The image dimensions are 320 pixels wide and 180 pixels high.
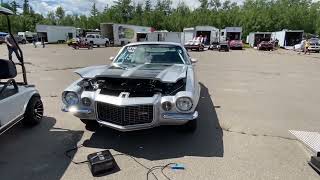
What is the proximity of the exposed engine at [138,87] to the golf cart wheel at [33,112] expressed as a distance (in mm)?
1552

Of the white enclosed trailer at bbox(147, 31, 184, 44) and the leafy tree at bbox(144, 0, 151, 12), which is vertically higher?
the leafy tree at bbox(144, 0, 151, 12)

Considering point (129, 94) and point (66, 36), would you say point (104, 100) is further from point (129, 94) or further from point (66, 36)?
point (66, 36)

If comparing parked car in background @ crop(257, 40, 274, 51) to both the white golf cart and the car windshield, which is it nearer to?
the car windshield

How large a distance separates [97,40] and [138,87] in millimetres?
39859

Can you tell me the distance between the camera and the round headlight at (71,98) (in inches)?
184

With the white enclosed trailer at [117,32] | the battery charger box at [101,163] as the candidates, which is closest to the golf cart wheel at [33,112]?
the battery charger box at [101,163]

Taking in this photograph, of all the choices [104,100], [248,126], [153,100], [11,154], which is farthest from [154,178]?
[248,126]

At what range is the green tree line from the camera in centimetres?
7050

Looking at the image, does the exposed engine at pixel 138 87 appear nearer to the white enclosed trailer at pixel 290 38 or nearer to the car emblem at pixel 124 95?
the car emblem at pixel 124 95

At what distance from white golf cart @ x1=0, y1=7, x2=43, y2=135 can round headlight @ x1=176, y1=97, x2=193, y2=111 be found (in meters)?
2.64

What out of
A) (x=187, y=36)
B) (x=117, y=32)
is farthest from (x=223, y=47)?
(x=117, y=32)

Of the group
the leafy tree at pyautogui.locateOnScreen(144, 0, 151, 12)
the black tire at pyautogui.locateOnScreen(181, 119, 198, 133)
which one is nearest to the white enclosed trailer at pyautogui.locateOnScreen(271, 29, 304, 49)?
the black tire at pyautogui.locateOnScreen(181, 119, 198, 133)

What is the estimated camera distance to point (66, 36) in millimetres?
57531

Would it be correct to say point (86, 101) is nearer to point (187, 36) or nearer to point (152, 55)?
point (152, 55)
